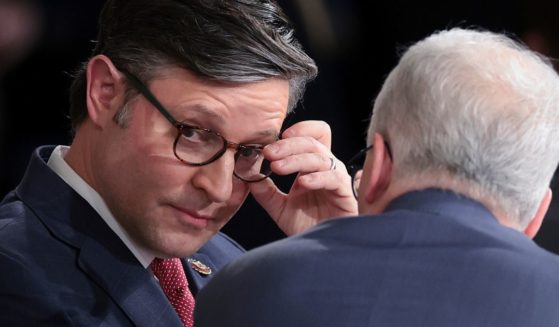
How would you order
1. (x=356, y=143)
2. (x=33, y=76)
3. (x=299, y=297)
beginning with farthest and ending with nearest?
(x=356, y=143) → (x=33, y=76) → (x=299, y=297)

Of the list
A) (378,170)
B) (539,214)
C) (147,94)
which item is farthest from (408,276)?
(147,94)

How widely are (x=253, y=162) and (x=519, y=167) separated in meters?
0.86

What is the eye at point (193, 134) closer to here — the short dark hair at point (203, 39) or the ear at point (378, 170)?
the short dark hair at point (203, 39)

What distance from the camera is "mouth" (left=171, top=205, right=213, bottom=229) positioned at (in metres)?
2.07

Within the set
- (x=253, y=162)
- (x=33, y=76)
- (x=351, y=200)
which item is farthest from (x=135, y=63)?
(x=33, y=76)

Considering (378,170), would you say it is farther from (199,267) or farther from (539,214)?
(199,267)

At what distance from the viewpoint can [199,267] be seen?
237cm

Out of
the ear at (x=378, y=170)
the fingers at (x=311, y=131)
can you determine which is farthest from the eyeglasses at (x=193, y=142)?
the ear at (x=378, y=170)

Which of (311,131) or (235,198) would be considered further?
(311,131)

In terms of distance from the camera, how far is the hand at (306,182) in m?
2.21

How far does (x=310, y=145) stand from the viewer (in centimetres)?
228

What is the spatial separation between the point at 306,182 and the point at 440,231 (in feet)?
3.07

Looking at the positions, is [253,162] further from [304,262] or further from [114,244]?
[304,262]

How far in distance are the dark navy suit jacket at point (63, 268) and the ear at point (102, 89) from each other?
154mm
